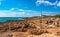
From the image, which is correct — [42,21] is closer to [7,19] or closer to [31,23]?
[31,23]

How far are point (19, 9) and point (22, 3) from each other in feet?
0.52

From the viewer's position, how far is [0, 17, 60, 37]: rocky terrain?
3.63 metres

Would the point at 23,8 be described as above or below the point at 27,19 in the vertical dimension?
above

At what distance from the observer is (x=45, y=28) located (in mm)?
3734

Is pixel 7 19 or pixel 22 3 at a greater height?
pixel 22 3

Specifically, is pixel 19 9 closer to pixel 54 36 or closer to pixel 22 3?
pixel 22 3

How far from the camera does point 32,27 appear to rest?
3719 millimetres

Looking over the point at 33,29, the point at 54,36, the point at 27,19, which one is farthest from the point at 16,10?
the point at 54,36

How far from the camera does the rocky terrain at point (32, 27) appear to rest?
3.63 metres

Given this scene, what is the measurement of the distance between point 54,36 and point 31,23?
2.01 ft

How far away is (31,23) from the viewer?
3.70 meters

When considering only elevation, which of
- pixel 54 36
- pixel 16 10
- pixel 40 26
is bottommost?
pixel 54 36

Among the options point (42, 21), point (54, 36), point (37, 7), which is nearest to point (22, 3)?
point (37, 7)

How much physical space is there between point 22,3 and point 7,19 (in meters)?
0.51
